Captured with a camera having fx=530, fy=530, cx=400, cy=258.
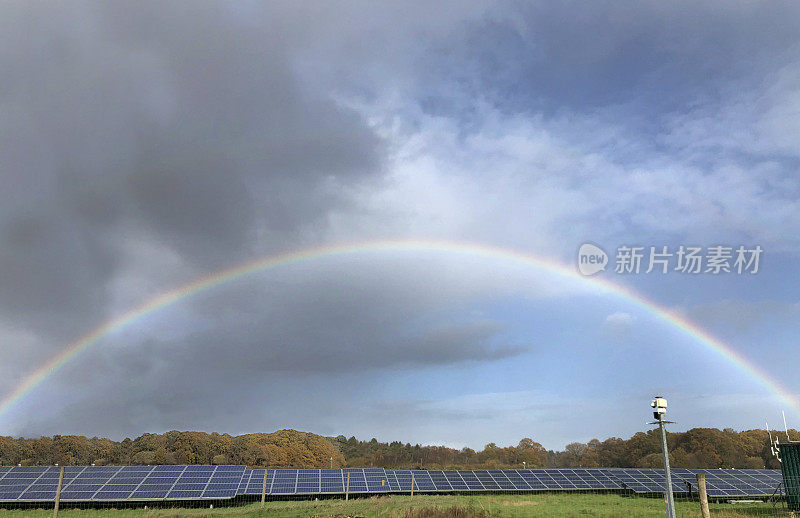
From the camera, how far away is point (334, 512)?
3045 cm

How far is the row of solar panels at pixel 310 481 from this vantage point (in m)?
38.3

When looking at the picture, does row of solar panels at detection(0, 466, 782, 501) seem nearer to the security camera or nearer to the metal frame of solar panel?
the metal frame of solar panel

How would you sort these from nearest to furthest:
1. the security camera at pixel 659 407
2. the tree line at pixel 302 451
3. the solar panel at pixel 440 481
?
the security camera at pixel 659 407, the solar panel at pixel 440 481, the tree line at pixel 302 451

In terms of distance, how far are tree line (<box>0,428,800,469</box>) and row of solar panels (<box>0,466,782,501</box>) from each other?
39595mm

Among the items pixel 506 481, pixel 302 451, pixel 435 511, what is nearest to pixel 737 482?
pixel 506 481

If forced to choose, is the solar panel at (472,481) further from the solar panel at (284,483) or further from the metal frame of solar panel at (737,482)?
the metal frame of solar panel at (737,482)

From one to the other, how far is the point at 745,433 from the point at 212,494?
95.4m

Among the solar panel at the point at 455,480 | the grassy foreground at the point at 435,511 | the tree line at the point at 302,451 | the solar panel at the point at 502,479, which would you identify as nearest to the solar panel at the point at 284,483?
the grassy foreground at the point at 435,511

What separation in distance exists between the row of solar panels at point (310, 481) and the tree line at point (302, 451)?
3960 cm

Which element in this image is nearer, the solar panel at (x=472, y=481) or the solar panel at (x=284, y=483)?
the solar panel at (x=284, y=483)

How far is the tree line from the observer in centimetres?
9119

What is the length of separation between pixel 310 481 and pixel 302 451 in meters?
63.4

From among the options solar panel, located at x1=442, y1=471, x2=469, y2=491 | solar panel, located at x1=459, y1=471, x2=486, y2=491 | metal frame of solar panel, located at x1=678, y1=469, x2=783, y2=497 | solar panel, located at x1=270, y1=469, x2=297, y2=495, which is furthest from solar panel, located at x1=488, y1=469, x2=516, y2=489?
solar panel, located at x1=270, y1=469, x2=297, y2=495

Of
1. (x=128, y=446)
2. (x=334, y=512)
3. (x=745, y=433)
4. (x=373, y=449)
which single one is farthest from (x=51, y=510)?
(x=373, y=449)
